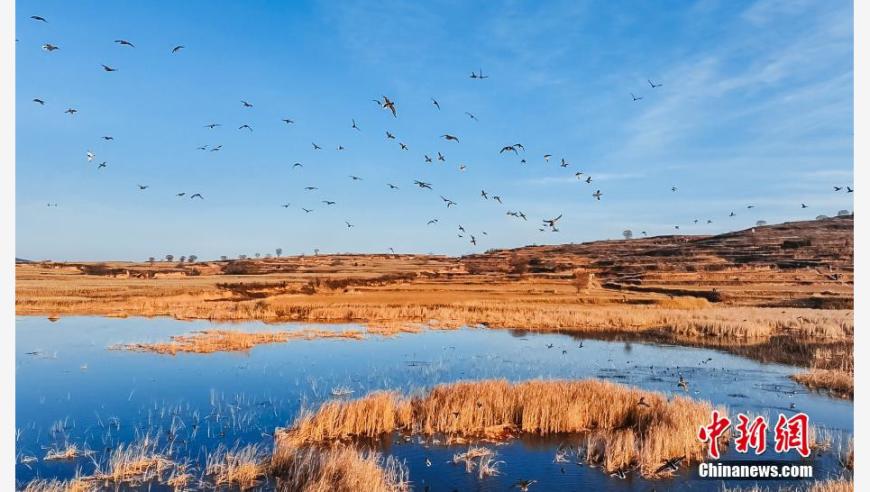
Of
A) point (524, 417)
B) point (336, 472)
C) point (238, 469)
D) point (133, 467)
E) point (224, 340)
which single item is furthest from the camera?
point (224, 340)

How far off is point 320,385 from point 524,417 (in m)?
11.0

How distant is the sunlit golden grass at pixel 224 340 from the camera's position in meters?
36.1

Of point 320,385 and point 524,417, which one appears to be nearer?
point 524,417

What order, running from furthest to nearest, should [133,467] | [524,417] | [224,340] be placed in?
[224,340], [524,417], [133,467]

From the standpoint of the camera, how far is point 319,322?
52719 millimetres

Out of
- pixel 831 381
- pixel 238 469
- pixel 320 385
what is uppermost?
pixel 831 381

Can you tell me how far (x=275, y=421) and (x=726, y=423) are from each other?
1570 centimetres

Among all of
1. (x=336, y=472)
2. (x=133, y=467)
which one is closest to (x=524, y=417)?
(x=336, y=472)

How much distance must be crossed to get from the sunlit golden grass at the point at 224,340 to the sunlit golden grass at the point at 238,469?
21.9 metres

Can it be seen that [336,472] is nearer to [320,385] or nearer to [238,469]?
[238,469]

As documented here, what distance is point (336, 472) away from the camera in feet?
46.4

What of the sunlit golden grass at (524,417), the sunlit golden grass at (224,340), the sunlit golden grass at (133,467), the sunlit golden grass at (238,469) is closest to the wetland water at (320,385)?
the sunlit golden grass at (133,467)

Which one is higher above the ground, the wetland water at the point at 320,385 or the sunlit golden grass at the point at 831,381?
the sunlit golden grass at the point at 831,381

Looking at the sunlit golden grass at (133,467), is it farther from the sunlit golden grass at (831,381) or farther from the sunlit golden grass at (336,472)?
the sunlit golden grass at (831,381)
